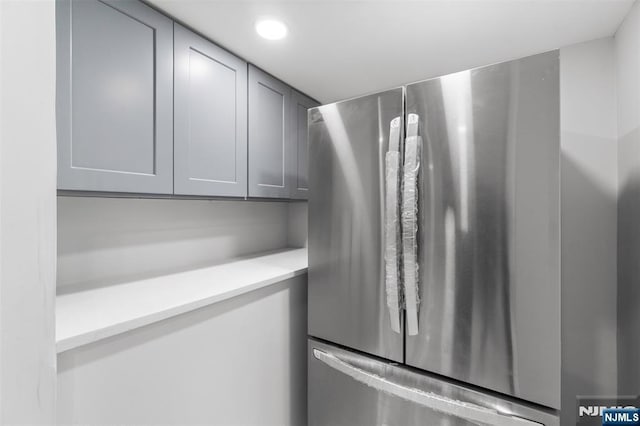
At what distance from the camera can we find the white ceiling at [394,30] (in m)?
1.15

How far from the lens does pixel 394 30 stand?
51.5 inches

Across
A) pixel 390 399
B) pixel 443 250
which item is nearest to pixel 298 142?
pixel 443 250

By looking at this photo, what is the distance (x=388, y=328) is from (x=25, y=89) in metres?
1.16

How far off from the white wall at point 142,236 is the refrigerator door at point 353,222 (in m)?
0.72

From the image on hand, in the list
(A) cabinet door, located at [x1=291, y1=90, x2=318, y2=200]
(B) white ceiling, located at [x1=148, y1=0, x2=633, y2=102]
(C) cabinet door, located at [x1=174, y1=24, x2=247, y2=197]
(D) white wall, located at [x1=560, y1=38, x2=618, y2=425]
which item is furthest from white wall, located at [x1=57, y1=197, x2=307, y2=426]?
(D) white wall, located at [x1=560, y1=38, x2=618, y2=425]

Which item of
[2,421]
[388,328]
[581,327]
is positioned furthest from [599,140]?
[2,421]

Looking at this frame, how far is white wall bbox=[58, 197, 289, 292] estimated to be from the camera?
1176mm

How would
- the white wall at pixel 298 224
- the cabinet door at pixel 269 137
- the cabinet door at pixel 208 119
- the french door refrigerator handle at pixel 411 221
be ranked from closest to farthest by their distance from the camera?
1. the french door refrigerator handle at pixel 411 221
2. the cabinet door at pixel 208 119
3. the cabinet door at pixel 269 137
4. the white wall at pixel 298 224

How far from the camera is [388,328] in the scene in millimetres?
1139

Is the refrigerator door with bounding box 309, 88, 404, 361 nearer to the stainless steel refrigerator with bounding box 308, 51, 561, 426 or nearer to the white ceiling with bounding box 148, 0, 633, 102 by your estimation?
the stainless steel refrigerator with bounding box 308, 51, 561, 426

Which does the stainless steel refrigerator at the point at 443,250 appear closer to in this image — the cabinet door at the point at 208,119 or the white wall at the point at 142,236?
the cabinet door at the point at 208,119

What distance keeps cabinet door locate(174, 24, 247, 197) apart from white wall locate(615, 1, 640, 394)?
5.49ft

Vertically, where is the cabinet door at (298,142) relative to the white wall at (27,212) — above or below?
above

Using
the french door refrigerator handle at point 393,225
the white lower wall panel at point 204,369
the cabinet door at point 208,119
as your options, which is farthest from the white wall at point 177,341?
the french door refrigerator handle at point 393,225
